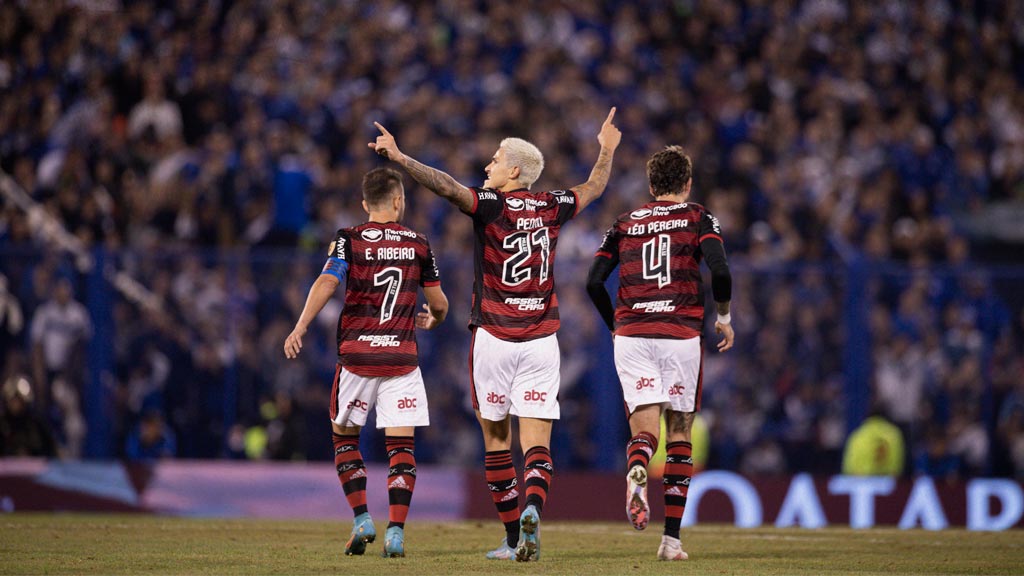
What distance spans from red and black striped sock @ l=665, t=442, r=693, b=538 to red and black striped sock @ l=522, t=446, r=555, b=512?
82 cm

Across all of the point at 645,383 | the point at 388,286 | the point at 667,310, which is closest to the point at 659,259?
the point at 667,310

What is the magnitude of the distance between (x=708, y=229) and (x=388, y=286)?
2056 millimetres

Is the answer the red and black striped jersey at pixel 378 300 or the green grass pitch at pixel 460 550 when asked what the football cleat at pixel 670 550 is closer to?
the green grass pitch at pixel 460 550

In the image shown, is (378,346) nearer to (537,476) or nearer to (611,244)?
(537,476)

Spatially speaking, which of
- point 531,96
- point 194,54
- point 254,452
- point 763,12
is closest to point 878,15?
point 763,12

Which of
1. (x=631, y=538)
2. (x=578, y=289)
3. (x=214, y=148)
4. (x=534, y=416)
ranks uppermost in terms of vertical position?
(x=214, y=148)

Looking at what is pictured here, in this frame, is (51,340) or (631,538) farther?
(51,340)

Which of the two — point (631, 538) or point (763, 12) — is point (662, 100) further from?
point (631, 538)

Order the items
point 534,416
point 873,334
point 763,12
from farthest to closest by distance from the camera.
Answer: point 763,12
point 873,334
point 534,416

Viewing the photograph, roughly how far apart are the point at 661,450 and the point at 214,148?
6760mm

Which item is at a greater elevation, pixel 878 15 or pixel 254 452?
pixel 878 15

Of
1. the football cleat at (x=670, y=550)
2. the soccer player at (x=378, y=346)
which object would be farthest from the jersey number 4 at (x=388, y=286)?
the football cleat at (x=670, y=550)

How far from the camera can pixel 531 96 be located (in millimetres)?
21172

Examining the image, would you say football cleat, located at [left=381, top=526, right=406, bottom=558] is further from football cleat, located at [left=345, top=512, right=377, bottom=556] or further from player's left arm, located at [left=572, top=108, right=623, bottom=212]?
player's left arm, located at [left=572, top=108, right=623, bottom=212]
